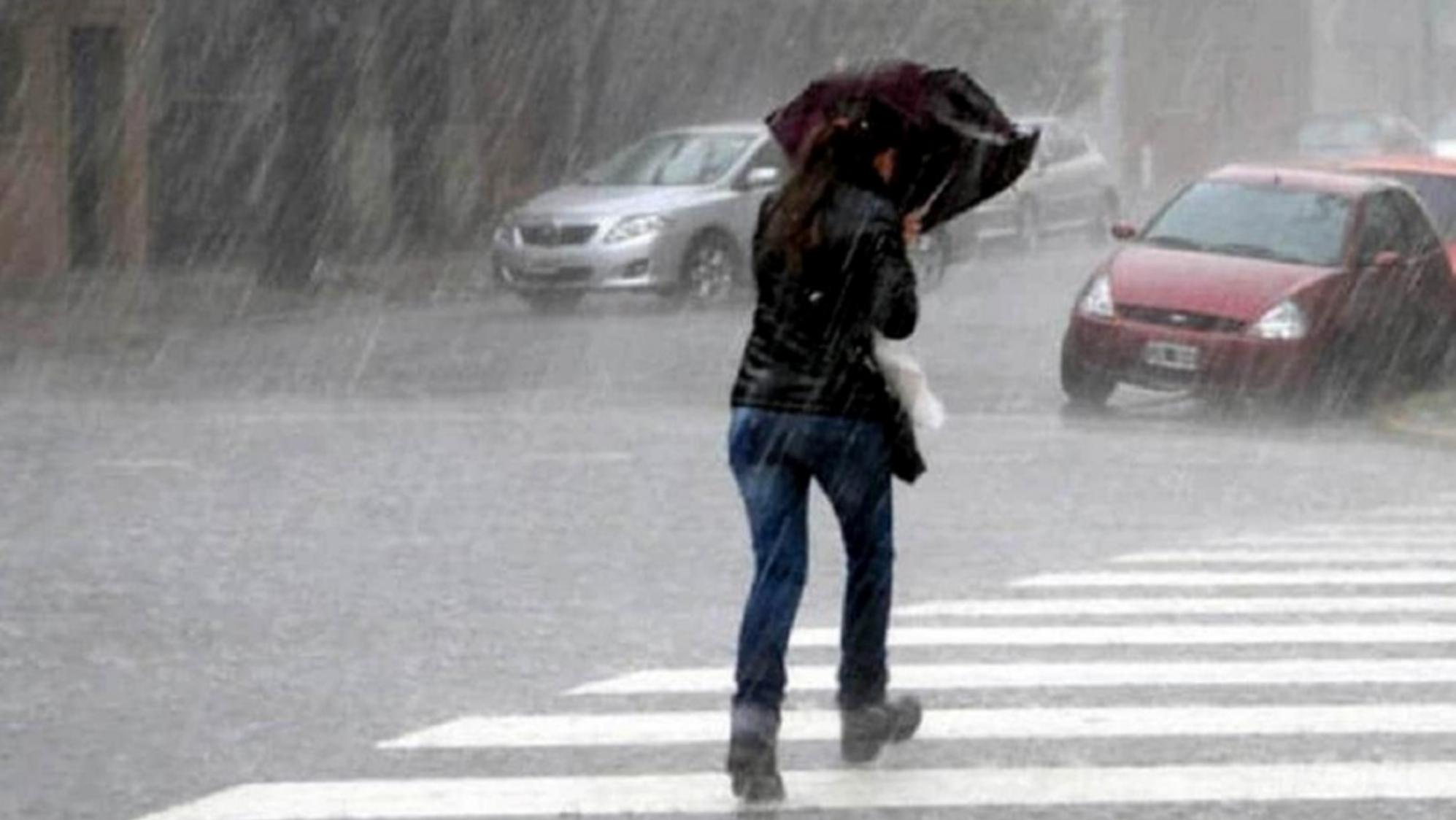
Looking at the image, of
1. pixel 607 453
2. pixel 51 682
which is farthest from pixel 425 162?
pixel 51 682

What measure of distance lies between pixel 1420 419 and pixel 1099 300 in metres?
2.03

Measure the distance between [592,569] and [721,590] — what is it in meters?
0.75

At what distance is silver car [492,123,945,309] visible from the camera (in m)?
30.7

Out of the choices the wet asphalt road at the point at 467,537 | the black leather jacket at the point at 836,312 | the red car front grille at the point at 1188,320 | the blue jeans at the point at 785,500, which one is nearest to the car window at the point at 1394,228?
the wet asphalt road at the point at 467,537

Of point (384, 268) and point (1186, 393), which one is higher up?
point (1186, 393)

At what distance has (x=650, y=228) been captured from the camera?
3083 centimetres

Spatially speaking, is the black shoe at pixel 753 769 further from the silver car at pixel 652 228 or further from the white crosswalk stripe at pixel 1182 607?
the silver car at pixel 652 228

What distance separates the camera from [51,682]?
10.8 m

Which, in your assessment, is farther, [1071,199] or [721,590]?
[1071,199]

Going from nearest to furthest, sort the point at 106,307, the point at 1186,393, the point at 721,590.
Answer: the point at 721,590 < the point at 1186,393 < the point at 106,307

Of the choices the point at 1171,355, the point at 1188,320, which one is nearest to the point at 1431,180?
the point at 1188,320

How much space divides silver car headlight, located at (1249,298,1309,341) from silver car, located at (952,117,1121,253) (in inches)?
684

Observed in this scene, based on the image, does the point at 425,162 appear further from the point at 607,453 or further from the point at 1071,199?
the point at 607,453

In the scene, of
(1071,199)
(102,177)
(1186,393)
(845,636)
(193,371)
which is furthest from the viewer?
(1071,199)
